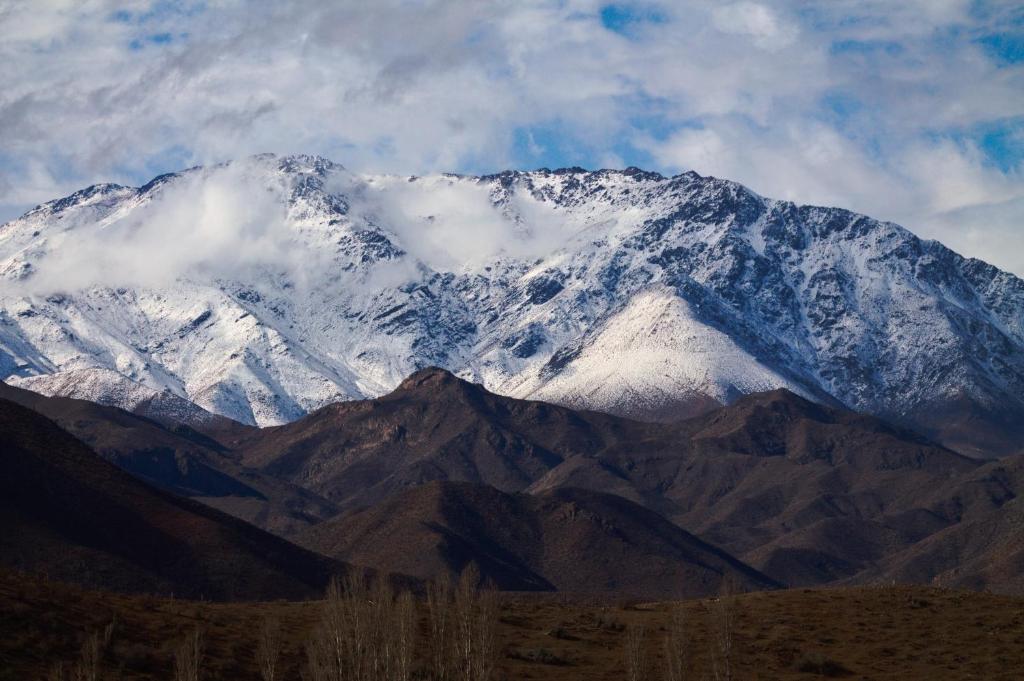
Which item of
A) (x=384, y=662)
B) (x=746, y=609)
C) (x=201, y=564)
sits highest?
(x=384, y=662)

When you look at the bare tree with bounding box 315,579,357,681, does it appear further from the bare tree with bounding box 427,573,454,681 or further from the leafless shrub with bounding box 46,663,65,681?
the leafless shrub with bounding box 46,663,65,681

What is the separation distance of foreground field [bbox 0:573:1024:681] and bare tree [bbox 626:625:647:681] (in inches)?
22.6

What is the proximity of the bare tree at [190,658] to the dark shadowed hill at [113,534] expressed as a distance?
77.0 m

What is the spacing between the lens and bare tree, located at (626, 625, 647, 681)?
8600cm

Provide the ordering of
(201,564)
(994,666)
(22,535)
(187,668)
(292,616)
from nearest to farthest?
1. (187,668)
2. (994,666)
3. (292,616)
4. (22,535)
5. (201,564)

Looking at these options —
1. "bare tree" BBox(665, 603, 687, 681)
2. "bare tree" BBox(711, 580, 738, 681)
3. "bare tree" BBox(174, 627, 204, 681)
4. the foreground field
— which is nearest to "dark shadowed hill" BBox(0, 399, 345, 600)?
the foreground field

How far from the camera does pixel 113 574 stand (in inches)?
6412

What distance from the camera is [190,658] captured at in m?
78.3

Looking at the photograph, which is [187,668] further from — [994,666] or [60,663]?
[994,666]

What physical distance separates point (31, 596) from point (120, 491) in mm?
98389

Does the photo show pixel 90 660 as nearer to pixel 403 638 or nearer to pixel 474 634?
pixel 403 638

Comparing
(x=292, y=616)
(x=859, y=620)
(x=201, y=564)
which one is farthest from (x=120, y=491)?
(x=859, y=620)

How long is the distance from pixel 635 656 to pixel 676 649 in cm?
209

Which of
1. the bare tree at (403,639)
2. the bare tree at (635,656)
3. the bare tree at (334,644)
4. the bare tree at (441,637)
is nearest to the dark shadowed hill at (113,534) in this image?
the bare tree at (441,637)
